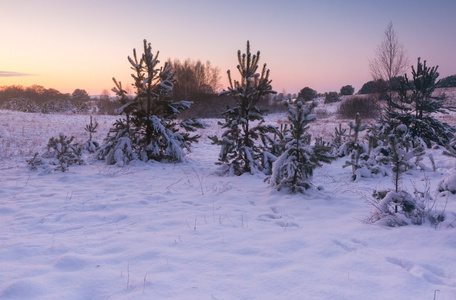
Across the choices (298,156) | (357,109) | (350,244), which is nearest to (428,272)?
(350,244)

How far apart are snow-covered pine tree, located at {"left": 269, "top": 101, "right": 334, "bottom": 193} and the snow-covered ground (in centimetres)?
32

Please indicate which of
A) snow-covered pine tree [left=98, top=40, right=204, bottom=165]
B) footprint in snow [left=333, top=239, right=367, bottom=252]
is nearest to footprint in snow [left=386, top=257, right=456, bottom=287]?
footprint in snow [left=333, top=239, right=367, bottom=252]

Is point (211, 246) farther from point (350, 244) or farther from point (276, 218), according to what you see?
point (350, 244)

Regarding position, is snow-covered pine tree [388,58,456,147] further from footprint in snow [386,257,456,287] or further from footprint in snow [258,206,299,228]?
footprint in snow [386,257,456,287]

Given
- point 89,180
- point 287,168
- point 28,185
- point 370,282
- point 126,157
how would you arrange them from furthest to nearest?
point 126,157, point 89,180, point 28,185, point 287,168, point 370,282

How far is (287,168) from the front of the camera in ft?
18.9

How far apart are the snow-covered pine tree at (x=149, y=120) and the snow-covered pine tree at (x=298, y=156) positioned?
467 centimetres

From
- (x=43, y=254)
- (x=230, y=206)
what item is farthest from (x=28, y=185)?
(x=230, y=206)

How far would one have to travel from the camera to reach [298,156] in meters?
5.89

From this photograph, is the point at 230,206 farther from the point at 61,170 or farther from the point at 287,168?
the point at 61,170

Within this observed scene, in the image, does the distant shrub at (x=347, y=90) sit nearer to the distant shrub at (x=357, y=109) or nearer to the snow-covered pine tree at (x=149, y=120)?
the distant shrub at (x=357, y=109)

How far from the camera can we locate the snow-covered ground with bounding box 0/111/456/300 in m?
2.64

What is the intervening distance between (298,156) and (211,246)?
9.97 ft

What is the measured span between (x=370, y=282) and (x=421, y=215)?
78.8 inches
